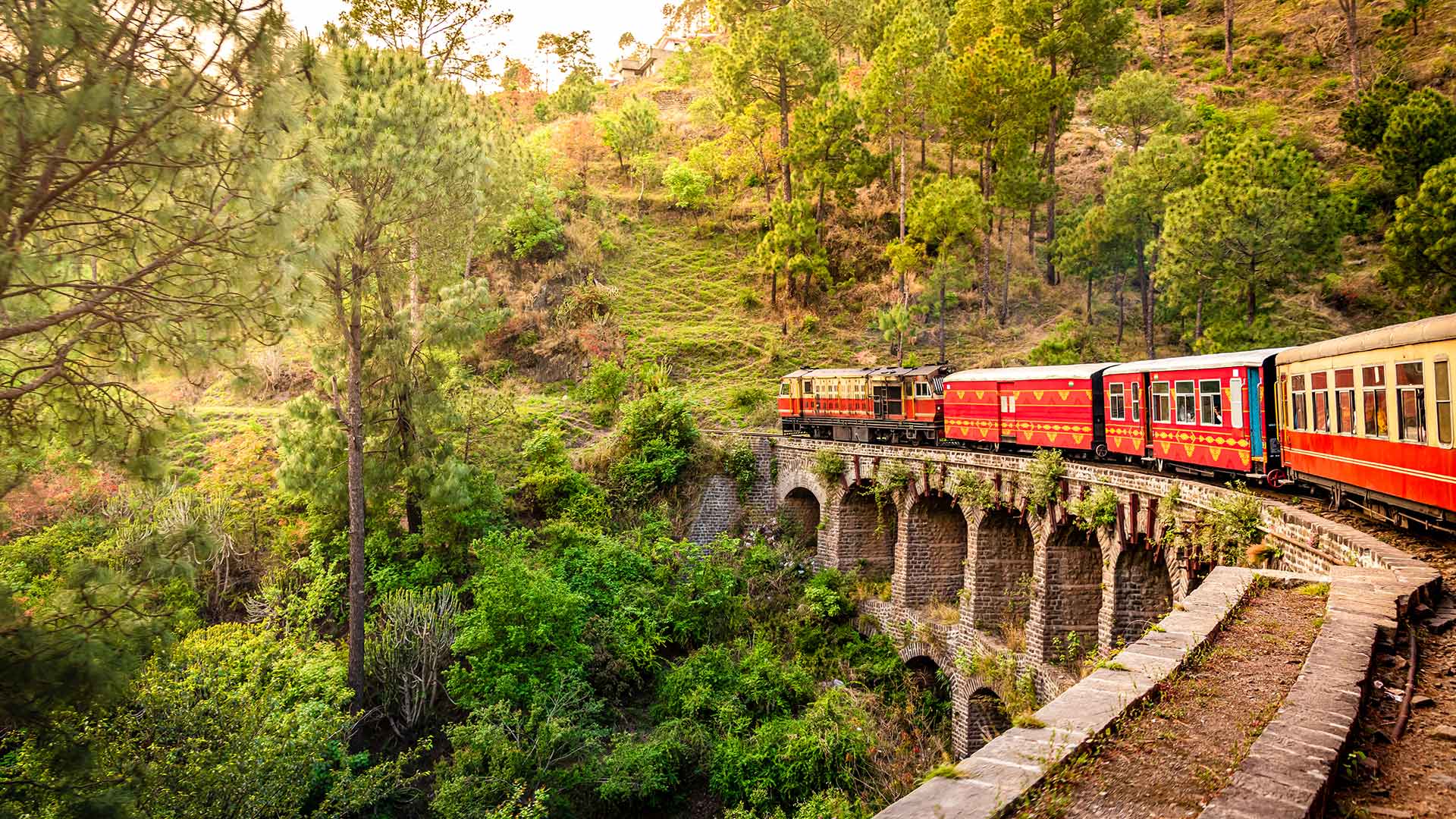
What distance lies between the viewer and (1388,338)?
26.2 feet

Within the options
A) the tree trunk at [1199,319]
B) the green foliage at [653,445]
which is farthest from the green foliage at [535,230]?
the tree trunk at [1199,319]

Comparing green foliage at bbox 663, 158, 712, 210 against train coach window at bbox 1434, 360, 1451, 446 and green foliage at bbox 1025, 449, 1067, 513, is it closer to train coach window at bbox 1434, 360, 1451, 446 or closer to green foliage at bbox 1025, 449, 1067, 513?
green foliage at bbox 1025, 449, 1067, 513

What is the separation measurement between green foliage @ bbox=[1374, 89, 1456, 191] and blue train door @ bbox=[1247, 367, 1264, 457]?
A: 18.7m

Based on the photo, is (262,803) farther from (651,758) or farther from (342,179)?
(342,179)

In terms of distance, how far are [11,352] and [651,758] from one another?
11.3 metres

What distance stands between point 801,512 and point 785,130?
1875 centimetres

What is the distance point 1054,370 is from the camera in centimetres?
1697

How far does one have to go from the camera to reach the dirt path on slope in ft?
9.55

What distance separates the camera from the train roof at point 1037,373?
16.1 meters

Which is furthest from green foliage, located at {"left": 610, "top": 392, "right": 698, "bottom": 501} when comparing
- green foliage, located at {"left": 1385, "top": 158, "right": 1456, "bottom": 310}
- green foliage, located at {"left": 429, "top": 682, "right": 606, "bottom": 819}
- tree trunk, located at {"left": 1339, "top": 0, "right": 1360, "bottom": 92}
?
tree trunk, located at {"left": 1339, "top": 0, "right": 1360, "bottom": 92}

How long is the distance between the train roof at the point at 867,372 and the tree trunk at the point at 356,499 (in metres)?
14.9

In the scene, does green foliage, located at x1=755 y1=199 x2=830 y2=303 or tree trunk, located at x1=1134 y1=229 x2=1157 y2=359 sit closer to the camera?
tree trunk, located at x1=1134 y1=229 x2=1157 y2=359

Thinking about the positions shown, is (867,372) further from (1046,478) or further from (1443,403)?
(1443,403)

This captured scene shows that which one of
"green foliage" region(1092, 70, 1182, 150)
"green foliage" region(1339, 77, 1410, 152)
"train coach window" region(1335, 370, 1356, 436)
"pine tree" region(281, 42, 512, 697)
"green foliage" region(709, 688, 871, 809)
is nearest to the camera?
"train coach window" region(1335, 370, 1356, 436)
